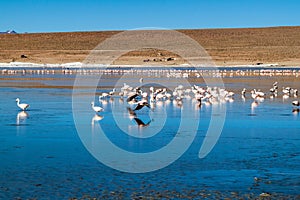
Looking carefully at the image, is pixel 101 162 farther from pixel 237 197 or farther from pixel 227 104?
pixel 227 104

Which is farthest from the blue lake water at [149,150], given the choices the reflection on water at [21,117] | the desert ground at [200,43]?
the desert ground at [200,43]

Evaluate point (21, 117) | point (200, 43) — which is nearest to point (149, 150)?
point (21, 117)

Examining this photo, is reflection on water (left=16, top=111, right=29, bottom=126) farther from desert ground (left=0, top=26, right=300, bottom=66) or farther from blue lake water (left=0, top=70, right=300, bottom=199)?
desert ground (left=0, top=26, right=300, bottom=66)

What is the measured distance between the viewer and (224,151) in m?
9.88

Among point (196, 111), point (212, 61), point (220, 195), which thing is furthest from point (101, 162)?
point (212, 61)

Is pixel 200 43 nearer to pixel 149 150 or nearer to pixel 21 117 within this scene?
pixel 21 117

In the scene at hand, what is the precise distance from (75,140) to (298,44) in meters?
70.4

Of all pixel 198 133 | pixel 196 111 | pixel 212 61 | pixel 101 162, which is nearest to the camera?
pixel 101 162

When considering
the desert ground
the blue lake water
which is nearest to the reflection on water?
the blue lake water

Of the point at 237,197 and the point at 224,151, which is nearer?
the point at 237,197

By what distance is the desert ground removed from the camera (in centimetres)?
6700

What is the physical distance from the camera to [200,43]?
83.4 m

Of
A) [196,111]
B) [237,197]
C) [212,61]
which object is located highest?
[212,61]

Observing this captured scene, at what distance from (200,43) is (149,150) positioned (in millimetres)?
74109
